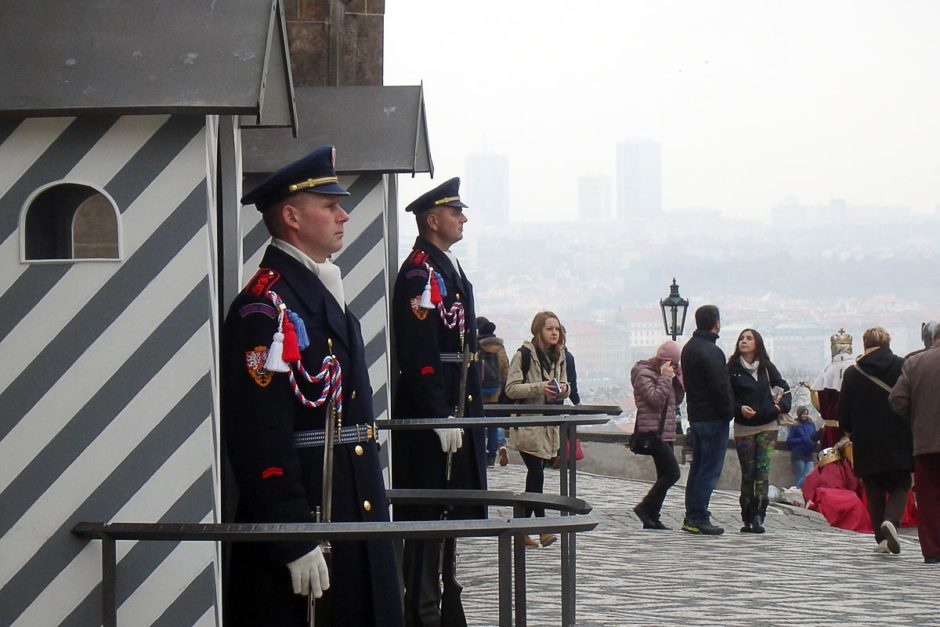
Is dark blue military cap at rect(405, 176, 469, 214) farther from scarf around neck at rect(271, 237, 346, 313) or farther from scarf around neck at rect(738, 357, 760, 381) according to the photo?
scarf around neck at rect(738, 357, 760, 381)

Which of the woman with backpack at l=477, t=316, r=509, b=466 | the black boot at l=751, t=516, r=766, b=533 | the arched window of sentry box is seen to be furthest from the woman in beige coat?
the arched window of sentry box

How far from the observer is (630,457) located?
69.0ft

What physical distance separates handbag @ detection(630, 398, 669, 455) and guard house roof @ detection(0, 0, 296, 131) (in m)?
9.06

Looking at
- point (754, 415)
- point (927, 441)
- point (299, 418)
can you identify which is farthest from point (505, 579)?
point (754, 415)

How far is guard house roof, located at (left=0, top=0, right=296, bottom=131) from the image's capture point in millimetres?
4844

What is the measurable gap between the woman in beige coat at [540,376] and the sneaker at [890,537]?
2275 millimetres

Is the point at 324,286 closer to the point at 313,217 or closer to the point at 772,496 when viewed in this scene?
the point at 313,217

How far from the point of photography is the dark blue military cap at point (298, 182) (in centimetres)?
530

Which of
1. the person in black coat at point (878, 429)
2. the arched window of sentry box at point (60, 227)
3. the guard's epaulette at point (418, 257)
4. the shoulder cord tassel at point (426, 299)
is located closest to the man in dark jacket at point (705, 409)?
the person in black coat at point (878, 429)

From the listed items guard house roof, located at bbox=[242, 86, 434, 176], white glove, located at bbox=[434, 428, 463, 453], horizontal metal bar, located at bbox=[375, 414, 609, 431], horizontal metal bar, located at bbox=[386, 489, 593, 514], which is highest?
guard house roof, located at bbox=[242, 86, 434, 176]

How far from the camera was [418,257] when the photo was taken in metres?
8.32

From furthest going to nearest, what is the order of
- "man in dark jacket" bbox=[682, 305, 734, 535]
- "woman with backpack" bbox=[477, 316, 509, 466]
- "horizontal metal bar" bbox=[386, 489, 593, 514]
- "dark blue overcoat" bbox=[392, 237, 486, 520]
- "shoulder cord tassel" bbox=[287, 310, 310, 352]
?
"woman with backpack" bbox=[477, 316, 509, 466] < "man in dark jacket" bbox=[682, 305, 734, 535] < "dark blue overcoat" bbox=[392, 237, 486, 520] < "horizontal metal bar" bbox=[386, 489, 593, 514] < "shoulder cord tassel" bbox=[287, 310, 310, 352]

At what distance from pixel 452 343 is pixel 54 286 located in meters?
3.60

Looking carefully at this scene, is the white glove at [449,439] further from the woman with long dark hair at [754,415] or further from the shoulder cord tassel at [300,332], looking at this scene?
the woman with long dark hair at [754,415]
